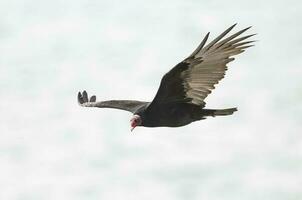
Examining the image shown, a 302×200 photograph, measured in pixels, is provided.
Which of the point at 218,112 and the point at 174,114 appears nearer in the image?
the point at 174,114

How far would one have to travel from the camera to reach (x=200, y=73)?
1845cm

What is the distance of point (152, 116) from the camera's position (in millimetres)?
19266

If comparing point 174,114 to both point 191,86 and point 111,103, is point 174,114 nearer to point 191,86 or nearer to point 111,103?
point 191,86

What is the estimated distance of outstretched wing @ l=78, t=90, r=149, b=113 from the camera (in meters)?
21.8

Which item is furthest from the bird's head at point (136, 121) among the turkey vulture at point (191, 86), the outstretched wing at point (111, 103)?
the outstretched wing at point (111, 103)

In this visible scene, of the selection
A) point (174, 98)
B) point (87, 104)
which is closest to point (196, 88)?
point (174, 98)

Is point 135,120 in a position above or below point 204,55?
below

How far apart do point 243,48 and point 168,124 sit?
2446 millimetres

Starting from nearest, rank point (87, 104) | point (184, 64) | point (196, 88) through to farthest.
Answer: point (184, 64)
point (196, 88)
point (87, 104)

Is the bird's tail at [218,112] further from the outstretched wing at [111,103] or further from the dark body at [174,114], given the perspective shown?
the outstretched wing at [111,103]

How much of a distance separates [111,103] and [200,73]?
5.65 metres

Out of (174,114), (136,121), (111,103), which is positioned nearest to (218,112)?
(174,114)

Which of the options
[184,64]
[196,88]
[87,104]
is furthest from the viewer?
[87,104]

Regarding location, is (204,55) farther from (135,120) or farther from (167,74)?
(135,120)
